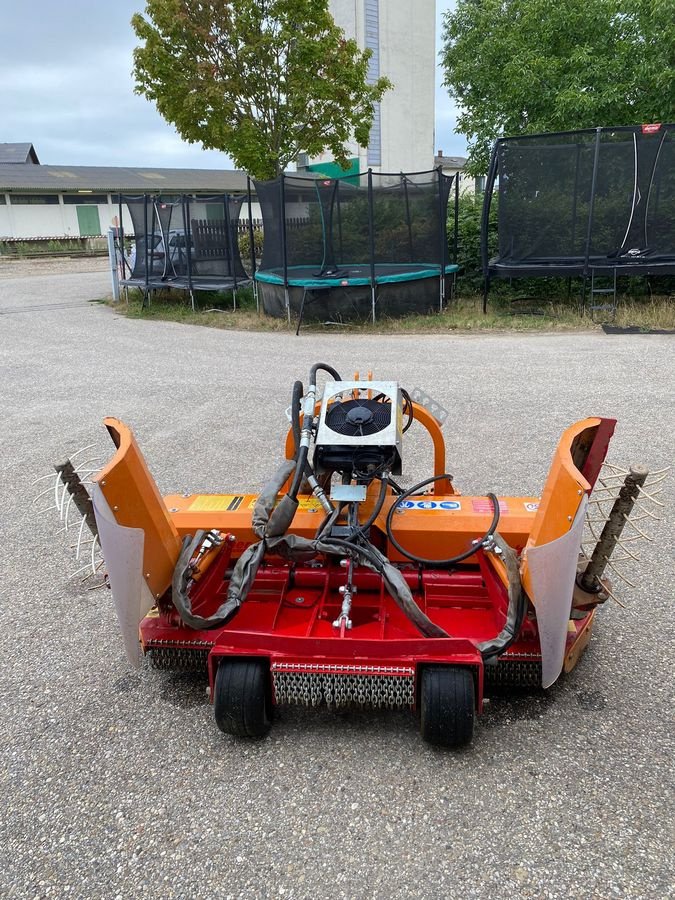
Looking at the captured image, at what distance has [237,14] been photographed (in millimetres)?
14805

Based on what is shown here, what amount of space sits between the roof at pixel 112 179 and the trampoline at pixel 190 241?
29.4 metres

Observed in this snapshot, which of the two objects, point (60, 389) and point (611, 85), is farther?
point (611, 85)

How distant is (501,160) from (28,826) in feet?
38.2

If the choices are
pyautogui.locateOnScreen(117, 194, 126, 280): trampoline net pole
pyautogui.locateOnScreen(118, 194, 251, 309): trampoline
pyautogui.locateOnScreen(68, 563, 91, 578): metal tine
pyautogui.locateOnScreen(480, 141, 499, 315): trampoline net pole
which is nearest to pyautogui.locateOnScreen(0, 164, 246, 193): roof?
pyautogui.locateOnScreen(117, 194, 126, 280): trampoline net pole

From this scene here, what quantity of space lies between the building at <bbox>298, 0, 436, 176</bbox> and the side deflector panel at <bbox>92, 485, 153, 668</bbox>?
31133 mm

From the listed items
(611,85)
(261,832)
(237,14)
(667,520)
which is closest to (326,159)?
(237,14)

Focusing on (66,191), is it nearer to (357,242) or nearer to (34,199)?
(34,199)

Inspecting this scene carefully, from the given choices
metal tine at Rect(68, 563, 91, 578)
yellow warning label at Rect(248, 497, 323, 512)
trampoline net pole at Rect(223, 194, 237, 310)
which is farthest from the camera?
trampoline net pole at Rect(223, 194, 237, 310)

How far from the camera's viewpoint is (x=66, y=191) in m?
40.9

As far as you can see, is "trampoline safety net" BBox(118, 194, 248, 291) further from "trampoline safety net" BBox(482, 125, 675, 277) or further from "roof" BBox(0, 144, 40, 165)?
"roof" BBox(0, 144, 40, 165)

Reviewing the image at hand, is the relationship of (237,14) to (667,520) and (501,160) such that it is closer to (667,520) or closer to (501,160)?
(501,160)

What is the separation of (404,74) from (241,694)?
35.7m

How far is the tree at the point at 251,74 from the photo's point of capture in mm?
14883

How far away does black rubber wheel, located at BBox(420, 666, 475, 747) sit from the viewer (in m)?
2.35
